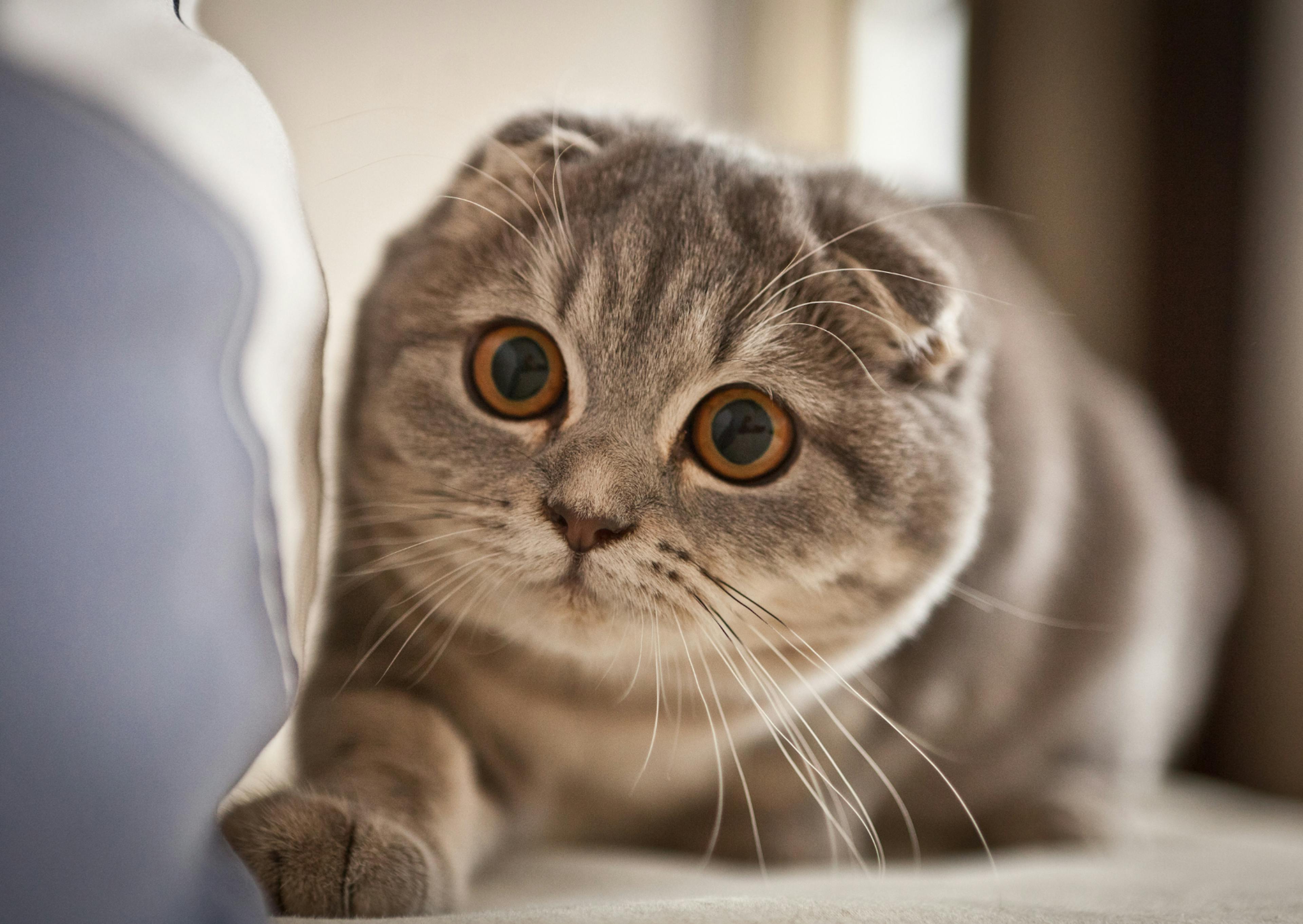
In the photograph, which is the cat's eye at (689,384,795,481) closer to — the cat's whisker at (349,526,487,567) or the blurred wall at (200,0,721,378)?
the cat's whisker at (349,526,487,567)

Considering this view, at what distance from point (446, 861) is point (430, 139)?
103 centimetres

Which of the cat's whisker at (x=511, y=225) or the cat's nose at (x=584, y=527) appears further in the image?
the cat's whisker at (x=511, y=225)

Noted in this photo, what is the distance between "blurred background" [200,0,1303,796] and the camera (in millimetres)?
1566

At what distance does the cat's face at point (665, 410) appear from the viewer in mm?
890

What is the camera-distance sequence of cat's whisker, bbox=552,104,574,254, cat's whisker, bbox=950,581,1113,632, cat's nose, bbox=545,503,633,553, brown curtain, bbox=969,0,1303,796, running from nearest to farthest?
cat's nose, bbox=545,503,633,553, cat's whisker, bbox=552,104,574,254, cat's whisker, bbox=950,581,1113,632, brown curtain, bbox=969,0,1303,796

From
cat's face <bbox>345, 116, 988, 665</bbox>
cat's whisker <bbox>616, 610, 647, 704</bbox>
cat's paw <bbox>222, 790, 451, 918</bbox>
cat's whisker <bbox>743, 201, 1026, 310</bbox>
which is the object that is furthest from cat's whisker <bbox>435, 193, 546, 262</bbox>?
cat's paw <bbox>222, 790, 451, 918</bbox>

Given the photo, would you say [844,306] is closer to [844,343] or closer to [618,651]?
[844,343]

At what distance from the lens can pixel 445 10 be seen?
160 centimetres

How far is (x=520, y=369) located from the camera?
0.95 m

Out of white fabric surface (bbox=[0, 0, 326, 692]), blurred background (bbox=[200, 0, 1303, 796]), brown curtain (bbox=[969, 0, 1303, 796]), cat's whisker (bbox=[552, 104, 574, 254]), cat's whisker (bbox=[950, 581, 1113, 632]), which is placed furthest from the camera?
brown curtain (bbox=[969, 0, 1303, 796])

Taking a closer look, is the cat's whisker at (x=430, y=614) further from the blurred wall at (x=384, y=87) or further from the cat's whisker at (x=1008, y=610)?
the cat's whisker at (x=1008, y=610)

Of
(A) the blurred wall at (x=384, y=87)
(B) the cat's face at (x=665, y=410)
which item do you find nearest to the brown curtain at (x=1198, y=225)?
(A) the blurred wall at (x=384, y=87)

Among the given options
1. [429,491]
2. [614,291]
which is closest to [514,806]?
[429,491]

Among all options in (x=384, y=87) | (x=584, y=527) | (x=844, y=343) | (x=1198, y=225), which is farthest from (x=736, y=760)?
(x=1198, y=225)
